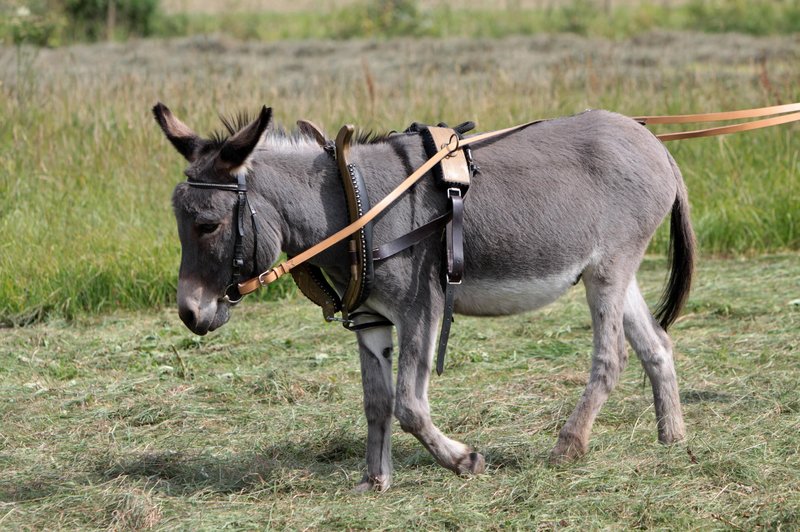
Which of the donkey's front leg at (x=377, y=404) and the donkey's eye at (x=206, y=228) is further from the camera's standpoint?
the donkey's front leg at (x=377, y=404)

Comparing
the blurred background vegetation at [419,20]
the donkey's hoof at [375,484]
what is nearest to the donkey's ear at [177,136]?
the donkey's hoof at [375,484]

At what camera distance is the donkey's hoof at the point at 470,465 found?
4254mm

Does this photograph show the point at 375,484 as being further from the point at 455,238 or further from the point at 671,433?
the point at 671,433

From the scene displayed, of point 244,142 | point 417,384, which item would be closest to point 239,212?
point 244,142

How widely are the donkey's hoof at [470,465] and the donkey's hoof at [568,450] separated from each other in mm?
317

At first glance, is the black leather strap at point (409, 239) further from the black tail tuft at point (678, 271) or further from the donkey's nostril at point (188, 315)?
the black tail tuft at point (678, 271)

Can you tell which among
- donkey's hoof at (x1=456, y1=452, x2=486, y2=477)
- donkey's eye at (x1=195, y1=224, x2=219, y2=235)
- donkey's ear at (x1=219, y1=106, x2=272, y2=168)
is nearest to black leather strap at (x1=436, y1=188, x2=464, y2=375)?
donkey's hoof at (x1=456, y1=452, x2=486, y2=477)

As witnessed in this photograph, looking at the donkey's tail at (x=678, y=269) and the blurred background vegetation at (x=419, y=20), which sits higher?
the blurred background vegetation at (x=419, y=20)

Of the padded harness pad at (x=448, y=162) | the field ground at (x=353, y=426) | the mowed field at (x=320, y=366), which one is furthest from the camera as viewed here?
the padded harness pad at (x=448, y=162)

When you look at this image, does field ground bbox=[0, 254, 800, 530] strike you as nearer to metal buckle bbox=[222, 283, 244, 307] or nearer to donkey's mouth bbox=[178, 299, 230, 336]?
donkey's mouth bbox=[178, 299, 230, 336]


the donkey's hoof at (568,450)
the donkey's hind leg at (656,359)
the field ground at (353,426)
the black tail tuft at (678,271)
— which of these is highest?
the black tail tuft at (678,271)

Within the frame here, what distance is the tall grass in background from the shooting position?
7289 millimetres

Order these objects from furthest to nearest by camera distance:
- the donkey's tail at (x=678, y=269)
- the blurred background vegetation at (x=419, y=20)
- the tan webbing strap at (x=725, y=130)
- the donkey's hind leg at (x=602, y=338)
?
the blurred background vegetation at (x=419, y=20) → the tan webbing strap at (x=725, y=130) → the donkey's tail at (x=678, y=269) → the donkey's hind leg at (x=602, y=338)

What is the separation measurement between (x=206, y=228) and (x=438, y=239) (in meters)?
0.93
